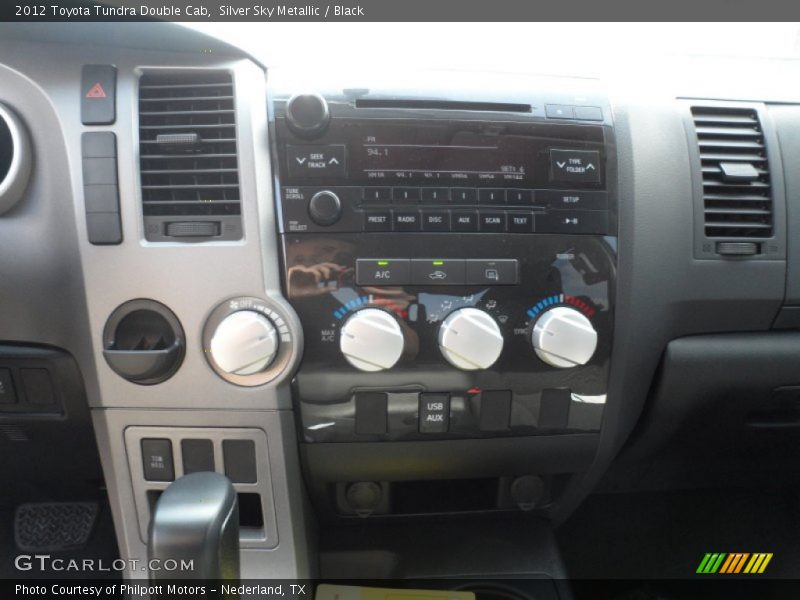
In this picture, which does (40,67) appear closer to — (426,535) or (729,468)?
(426,535)

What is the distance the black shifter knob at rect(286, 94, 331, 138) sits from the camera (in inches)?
31.0

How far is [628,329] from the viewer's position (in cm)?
90

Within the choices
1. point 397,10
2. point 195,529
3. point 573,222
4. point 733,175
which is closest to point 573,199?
point 573,222

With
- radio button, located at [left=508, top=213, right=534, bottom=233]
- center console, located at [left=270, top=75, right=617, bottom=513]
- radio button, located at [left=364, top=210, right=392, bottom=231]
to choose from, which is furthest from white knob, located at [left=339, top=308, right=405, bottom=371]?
radio button, located at [left=508, top=213, right=534, bottom=233]

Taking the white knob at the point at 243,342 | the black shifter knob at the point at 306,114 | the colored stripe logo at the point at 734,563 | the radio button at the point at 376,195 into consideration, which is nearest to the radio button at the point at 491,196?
the radio button at the point at 376,195

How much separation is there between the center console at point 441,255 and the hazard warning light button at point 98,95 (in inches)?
8.3

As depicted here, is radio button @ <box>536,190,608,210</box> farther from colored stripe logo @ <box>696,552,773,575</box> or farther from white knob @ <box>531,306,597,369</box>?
colored stripe logo @ <box>696,552,773,575</box>

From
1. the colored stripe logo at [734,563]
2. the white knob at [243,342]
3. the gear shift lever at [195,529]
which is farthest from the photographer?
the colored stripe logo at [734,563]

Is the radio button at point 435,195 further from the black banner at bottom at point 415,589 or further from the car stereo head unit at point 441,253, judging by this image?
the black banner at bottom at point 415,589

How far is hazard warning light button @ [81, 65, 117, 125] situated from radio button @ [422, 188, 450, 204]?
0.43 meters

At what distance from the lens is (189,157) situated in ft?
2.61

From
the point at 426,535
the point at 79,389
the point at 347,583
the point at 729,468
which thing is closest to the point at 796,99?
the point at 729,468

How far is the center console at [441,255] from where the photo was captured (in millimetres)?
804

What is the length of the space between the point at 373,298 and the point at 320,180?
0.18m
